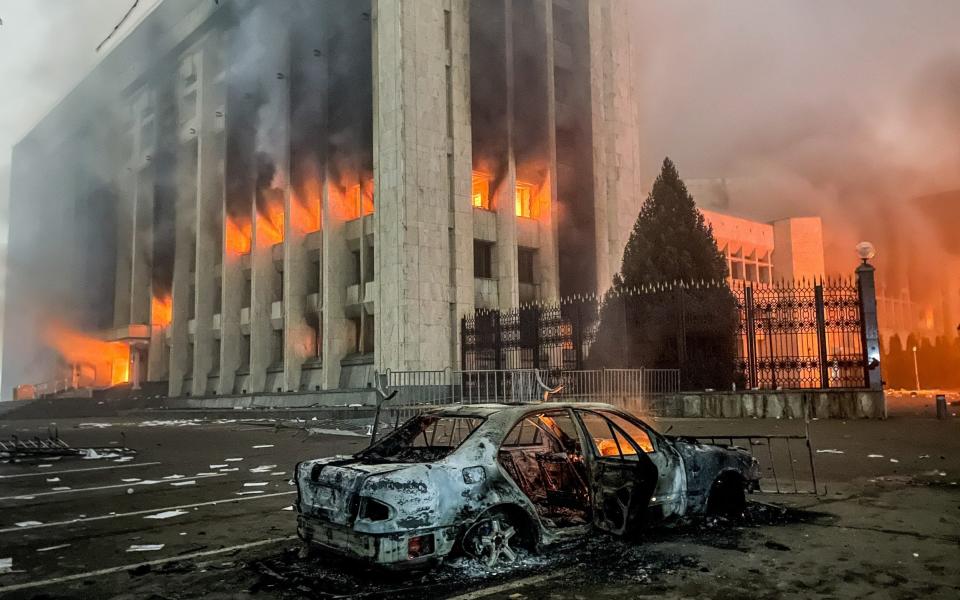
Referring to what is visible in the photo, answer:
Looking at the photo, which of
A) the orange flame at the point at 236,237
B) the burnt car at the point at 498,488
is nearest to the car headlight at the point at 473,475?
the burnt car at the point at 498,488

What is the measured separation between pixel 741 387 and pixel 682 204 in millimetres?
5755

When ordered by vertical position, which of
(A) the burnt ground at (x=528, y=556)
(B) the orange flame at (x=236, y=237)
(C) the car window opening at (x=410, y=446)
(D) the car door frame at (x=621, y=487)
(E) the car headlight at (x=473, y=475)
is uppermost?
(B) the orange flame at (x=236, y=237)

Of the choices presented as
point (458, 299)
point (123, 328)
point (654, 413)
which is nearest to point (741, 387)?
point (654, 413)

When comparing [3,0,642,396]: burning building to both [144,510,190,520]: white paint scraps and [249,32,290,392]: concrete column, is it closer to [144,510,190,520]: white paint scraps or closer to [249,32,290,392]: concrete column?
[249,32,290,392]: concrete column

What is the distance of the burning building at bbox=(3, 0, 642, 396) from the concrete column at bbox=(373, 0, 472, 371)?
2.7 inches

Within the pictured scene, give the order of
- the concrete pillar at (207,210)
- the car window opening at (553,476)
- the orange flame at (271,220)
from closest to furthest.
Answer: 1. the car window opening at (553,476)
2. the orange flame at (271,220)
3. the concrete pillar at (207,210)

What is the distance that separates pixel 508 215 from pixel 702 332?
9910 mm

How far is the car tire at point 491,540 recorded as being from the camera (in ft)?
15.0

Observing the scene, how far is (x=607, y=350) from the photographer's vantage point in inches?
822

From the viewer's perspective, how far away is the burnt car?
434 cm

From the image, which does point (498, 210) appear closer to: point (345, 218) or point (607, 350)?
point (345, 218)

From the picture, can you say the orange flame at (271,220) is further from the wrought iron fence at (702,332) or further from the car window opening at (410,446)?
the car window opening at (410,446)

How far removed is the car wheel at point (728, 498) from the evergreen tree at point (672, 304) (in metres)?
13.0

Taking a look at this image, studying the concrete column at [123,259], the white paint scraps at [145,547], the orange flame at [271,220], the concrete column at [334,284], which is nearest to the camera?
the white paint scraps at [145,547]
